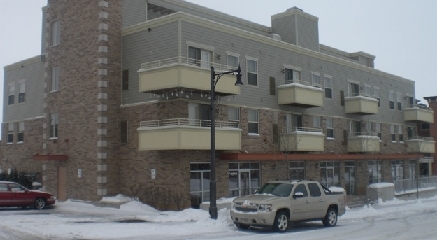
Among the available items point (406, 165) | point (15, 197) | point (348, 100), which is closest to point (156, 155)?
point (15, 197)

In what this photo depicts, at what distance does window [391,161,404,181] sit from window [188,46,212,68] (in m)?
25.8

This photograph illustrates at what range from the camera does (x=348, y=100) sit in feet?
128

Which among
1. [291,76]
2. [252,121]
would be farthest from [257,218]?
[291,76]

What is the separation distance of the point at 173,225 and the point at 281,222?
438 cm

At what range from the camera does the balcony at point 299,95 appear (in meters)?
31.7

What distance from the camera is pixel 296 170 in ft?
110

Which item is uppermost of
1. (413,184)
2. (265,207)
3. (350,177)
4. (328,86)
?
(328,86)

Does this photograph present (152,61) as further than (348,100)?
No

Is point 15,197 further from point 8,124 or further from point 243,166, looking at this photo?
point 8,124

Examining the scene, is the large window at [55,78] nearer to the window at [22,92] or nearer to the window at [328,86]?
the window at [22,92]

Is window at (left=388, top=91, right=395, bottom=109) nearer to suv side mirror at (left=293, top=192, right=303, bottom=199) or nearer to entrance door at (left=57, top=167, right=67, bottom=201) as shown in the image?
entrance door at (left=57, top=167, right=67, bottom=201)

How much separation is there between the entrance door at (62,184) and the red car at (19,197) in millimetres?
4084

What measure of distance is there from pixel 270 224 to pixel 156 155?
10.5 metres

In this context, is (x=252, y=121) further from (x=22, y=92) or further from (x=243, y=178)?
(x=22, y=92)
